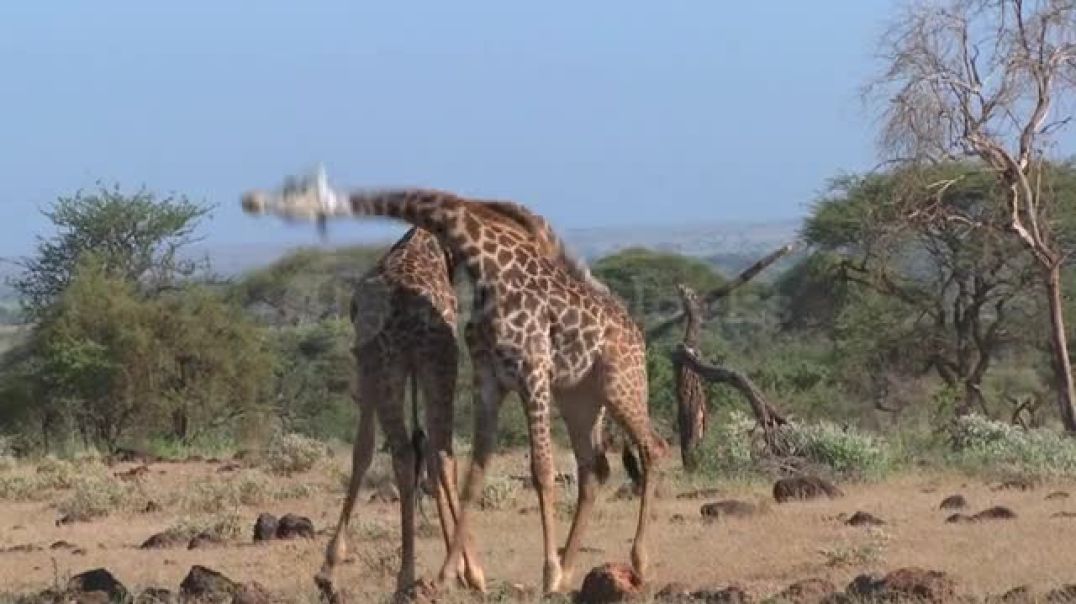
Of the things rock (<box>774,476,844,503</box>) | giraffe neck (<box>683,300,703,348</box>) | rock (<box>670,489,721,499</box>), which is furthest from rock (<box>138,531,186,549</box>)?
giraffe neck (<box>683,300,703,348</box>)

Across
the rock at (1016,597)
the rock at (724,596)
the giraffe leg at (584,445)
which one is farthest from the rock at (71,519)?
the rock at (1016,597)

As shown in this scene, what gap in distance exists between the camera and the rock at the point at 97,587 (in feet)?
29.7

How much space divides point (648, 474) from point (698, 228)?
6324 centimetres

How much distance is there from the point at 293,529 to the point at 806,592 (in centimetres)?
493

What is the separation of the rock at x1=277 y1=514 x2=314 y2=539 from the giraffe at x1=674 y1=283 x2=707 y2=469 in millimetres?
5170

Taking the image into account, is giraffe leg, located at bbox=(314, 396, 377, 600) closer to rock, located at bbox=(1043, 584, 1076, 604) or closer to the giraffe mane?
the giraffe mane

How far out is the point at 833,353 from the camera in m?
28.5

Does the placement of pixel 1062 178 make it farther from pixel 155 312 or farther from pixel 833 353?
pixel 155 312

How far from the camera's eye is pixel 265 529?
40.2 ft

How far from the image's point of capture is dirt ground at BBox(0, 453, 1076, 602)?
9633 mm

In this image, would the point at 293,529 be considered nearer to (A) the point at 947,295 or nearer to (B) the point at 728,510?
(B) the point at 728,510

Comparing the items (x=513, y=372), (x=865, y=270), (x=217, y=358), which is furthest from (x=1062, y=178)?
(x=513, y=372)

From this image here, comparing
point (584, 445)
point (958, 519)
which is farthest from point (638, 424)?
point (958, 519)

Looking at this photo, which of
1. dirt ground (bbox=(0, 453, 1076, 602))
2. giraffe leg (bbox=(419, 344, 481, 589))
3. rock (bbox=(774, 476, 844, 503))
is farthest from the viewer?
rock (bbox=(774, 476, 844, 503))
